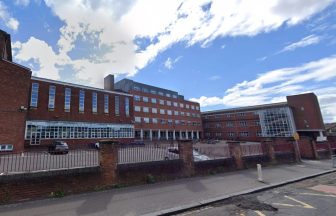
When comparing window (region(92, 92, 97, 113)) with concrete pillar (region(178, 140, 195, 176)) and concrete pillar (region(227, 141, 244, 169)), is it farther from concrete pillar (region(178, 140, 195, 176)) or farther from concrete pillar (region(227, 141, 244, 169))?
concrete pillar (region(178, 140, 195, 176))

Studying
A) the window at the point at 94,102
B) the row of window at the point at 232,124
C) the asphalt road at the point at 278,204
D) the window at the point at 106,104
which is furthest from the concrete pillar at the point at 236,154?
the row of window at the point at 232,124

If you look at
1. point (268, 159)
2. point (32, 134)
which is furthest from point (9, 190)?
point (32, 134)

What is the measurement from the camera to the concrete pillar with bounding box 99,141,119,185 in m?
8.83

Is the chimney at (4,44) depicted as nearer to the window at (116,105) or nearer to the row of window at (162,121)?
the window at (116,105)

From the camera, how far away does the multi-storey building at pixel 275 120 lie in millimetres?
60456

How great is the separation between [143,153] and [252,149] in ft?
34.4

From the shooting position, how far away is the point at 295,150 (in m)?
20.1

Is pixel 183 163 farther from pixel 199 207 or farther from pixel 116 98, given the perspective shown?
pixel 116 98

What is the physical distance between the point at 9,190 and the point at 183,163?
311 inches

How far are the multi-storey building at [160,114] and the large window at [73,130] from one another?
51.2ft

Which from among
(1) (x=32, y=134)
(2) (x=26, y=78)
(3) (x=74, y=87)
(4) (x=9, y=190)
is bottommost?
(4) (x=9, y=190)

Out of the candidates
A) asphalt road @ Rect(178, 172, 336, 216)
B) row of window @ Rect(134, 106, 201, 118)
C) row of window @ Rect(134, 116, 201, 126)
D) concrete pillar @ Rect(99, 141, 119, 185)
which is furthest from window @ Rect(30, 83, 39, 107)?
asphalt road @ Rect(178, 172, 336, 216)

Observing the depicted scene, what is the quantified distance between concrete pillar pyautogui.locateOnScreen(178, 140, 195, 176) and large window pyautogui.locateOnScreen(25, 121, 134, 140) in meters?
31.9

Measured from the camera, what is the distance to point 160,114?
222ft
